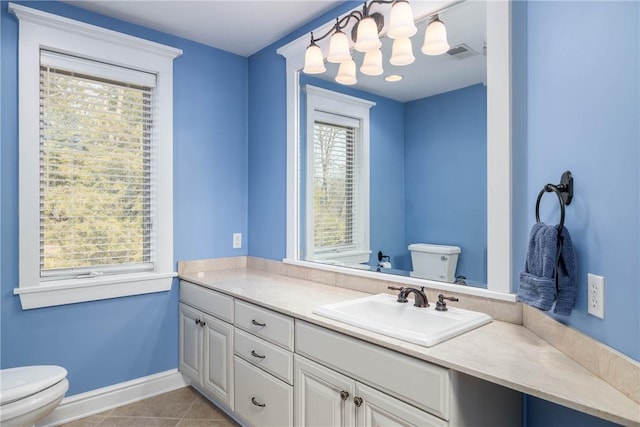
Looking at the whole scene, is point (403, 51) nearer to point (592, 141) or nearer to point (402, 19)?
point (402, 19)

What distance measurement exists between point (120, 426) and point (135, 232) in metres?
1.17

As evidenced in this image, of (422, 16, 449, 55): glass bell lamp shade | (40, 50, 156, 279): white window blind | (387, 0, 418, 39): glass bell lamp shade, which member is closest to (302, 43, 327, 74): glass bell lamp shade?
(387, 0, 418, 39): glass bell lamp shade

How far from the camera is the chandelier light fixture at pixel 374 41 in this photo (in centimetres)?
168

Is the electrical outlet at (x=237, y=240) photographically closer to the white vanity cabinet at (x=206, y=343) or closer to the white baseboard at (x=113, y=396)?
the white vanity cabinet at (x=206, y=343)

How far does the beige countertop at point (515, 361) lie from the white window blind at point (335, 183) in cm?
61

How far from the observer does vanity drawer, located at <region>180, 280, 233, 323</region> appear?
2.13m

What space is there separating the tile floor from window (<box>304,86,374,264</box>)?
1.16 metres

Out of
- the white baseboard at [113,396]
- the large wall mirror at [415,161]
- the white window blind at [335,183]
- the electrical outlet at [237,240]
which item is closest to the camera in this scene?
the large wall mirror at [415,161]

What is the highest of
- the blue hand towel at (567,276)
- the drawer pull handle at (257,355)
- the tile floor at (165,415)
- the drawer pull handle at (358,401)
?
the blue hand towel at (567,276)

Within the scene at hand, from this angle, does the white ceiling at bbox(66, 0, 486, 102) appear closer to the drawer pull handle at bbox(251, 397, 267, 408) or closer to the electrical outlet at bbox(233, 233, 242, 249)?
the electrical outlet at bbox(233, 233, 242, 249)

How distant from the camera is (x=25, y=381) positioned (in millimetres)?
1732

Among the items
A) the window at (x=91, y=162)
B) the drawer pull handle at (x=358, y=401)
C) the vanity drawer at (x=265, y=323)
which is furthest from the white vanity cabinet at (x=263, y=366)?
the window at (x=91, y=162)

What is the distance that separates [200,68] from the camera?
2.79 metres

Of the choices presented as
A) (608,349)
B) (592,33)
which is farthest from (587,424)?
(592,33)
